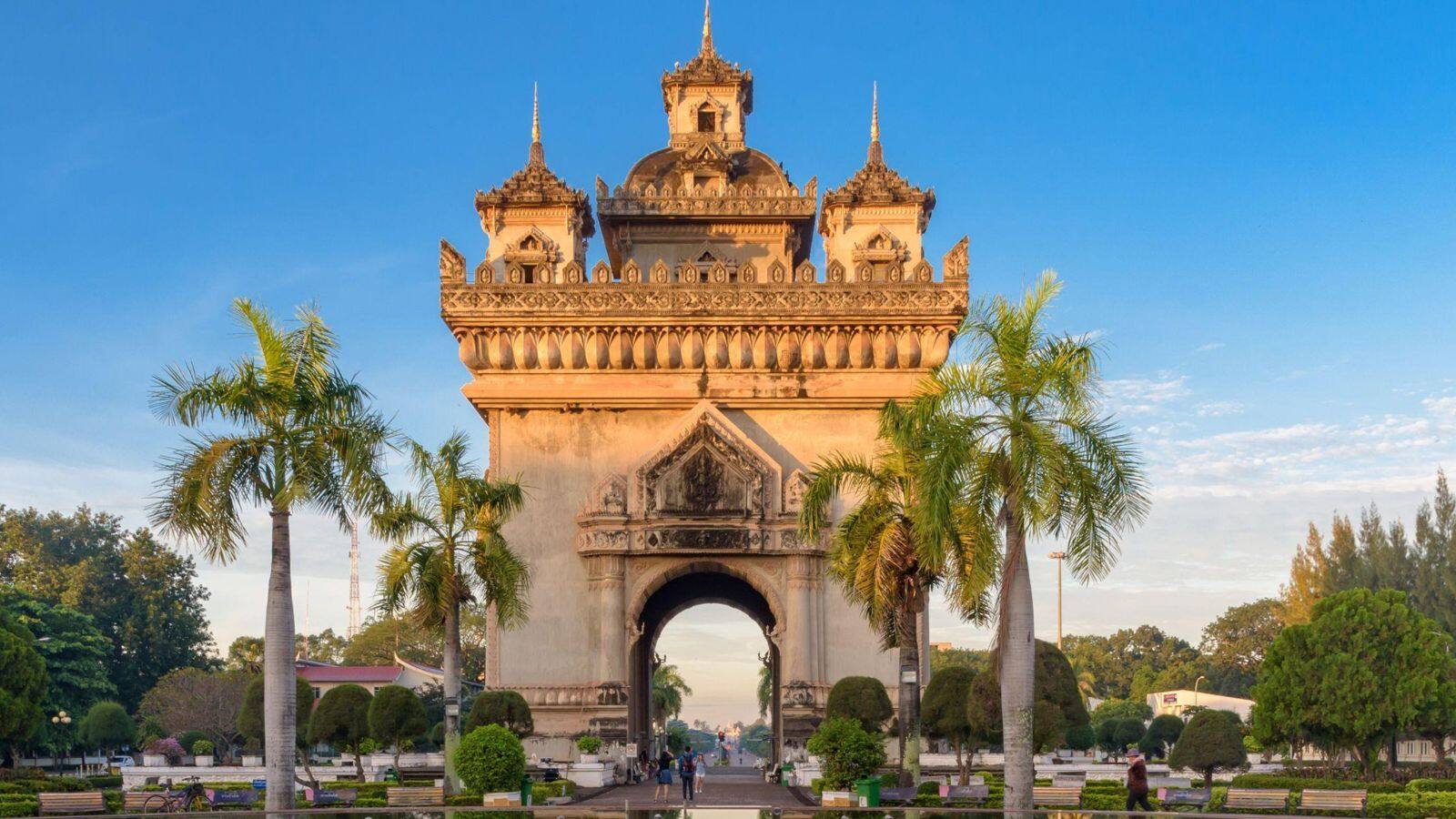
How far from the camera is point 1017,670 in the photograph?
710 inches

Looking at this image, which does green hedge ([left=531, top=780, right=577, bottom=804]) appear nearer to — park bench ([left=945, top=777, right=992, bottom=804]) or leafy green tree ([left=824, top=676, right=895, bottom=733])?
leafy green tree ([left=824, top=676, right=895, bottom=733])

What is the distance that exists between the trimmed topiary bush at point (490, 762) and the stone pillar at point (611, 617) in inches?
330

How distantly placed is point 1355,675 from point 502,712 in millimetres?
16824

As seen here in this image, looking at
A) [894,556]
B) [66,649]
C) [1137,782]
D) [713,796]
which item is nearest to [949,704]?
[713,796]

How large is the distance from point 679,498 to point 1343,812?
15519 millimetres

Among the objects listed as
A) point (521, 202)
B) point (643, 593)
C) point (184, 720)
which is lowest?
point (184, 720)

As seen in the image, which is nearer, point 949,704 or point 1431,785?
point 1431,785

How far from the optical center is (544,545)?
34.4 m

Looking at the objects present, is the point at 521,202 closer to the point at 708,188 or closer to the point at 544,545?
the point at 708,188

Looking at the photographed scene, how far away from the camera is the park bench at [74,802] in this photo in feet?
81.9

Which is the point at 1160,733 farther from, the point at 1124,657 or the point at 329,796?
the point at 1124,657

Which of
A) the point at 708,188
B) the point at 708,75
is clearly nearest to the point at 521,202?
the point at 708,188

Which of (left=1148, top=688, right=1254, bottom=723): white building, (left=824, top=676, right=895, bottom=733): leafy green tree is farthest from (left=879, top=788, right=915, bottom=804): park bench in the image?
(left=1148, top=688, right=1254, bottom=723): white building

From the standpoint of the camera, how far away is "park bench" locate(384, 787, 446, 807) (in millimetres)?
24672
